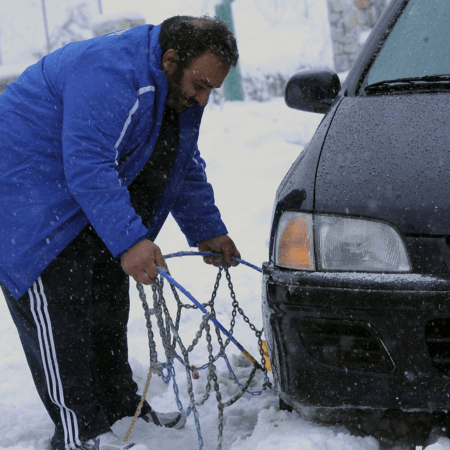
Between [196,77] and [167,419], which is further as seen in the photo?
[167,419]

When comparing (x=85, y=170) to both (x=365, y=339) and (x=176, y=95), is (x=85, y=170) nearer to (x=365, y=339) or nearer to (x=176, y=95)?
(x=176, y=95)

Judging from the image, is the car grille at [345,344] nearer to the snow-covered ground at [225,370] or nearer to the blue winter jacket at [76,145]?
the snow-covered ground at [225,370]

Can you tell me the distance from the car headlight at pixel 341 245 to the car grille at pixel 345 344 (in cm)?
16

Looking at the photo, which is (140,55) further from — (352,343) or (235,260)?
(352,343)

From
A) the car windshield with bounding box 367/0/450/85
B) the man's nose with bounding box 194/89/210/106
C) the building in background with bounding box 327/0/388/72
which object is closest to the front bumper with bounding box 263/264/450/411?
the man's nose with bounding box 194/89/210/106

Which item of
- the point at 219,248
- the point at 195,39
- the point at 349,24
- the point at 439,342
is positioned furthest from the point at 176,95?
the point at 349,24

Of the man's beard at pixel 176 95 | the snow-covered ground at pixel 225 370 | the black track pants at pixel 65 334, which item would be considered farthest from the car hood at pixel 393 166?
the black track pants at pixel 65 334

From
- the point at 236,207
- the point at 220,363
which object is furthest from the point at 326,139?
the point at 236,207

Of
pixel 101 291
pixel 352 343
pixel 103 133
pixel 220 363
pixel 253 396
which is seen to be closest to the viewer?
pixel 352 343

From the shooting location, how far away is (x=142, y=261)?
6.60ft

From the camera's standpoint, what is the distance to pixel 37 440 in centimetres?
255

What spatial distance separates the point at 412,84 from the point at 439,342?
3.64 ft

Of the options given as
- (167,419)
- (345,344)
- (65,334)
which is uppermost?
(345,344)

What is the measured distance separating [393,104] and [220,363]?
1.65 meters
